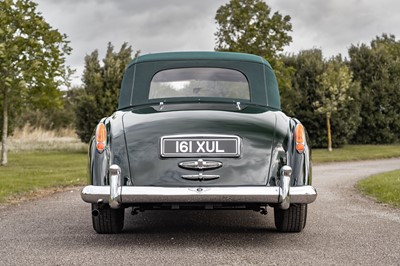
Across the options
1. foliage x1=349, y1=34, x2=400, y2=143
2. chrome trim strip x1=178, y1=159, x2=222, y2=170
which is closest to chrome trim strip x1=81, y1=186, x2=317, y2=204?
chrome trim strip x1=178, y1=159, x2=222, y2=170

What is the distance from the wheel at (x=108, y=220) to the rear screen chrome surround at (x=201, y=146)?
0.92 m

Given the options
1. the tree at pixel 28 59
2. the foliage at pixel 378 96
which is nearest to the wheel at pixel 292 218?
the tree at pixel 28 59

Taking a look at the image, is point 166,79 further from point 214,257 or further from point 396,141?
point 396,141

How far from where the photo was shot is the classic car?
15.8 ft

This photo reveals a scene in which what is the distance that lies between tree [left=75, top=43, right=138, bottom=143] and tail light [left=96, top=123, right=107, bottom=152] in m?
20.9

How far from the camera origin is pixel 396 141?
33.5 metres

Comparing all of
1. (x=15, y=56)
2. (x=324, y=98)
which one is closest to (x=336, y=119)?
(x=324, y=98)

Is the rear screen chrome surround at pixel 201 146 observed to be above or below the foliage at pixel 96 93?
below

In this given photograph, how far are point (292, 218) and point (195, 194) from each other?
128 centimetres

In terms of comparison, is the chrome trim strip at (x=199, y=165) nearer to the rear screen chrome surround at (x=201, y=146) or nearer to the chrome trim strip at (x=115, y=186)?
the rear screen chrome surround at (x=201, y=146)

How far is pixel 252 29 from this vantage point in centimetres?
2277

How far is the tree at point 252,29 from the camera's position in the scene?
2291cm

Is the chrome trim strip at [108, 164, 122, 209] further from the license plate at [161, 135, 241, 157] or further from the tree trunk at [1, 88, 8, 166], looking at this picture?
the tree trunk at [1, 88, 8, 166]

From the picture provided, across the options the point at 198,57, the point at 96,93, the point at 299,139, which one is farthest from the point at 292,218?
the point at 96,93
